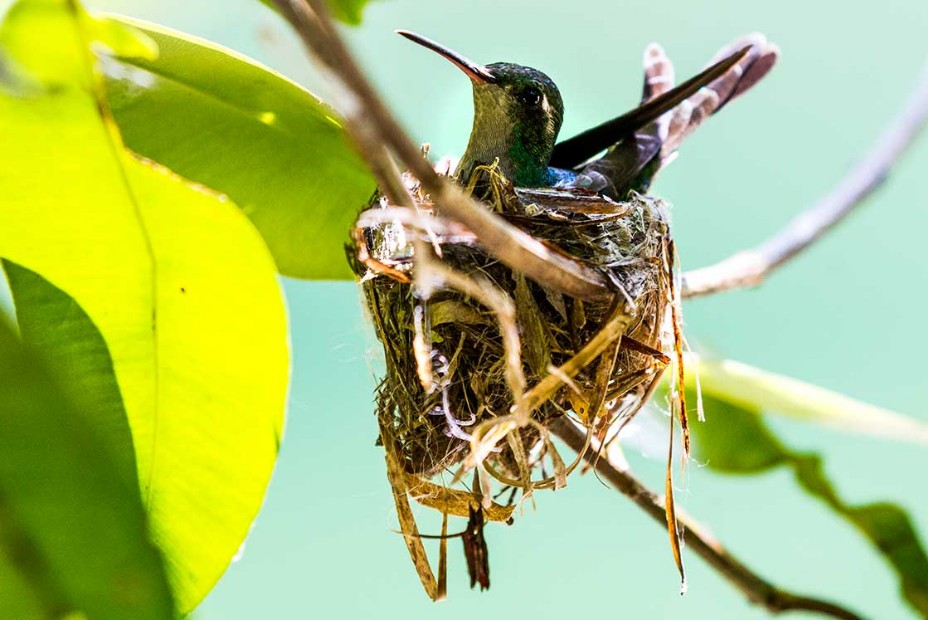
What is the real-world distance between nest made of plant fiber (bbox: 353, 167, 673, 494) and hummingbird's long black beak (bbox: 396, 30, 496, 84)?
0.65 metres

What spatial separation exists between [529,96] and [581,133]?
0.25m

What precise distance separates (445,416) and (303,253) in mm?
530

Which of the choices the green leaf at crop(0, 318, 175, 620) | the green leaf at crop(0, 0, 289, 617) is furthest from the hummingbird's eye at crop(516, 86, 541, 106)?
the green leaf at crop(0, 318, 175, 620)

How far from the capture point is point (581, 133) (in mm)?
3211

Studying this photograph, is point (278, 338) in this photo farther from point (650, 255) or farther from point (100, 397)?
point (650, 255)

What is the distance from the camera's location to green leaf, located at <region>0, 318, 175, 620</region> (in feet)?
2.91

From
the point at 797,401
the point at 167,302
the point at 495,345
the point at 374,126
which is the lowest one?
the point at 797,401

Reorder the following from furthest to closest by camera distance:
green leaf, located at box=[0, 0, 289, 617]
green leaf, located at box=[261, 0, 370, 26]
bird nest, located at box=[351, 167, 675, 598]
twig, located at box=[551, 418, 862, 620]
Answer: twig, located at box=[551, 418, 862, 620] → bird nest, located at box=[351, 167, 675, 598] → green leaf, located at box=[261, 0, 370, 26] → green leaf, located at box=[0, 0, 289, 617]

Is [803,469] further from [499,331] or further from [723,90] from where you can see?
[723,90]

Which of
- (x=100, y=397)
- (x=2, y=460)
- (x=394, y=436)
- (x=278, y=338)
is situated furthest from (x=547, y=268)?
(x=394, y=436)

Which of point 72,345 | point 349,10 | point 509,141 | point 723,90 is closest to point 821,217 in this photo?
point 723,90

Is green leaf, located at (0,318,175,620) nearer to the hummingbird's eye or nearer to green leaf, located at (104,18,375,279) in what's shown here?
green leaf, located at (104,18,375,279)

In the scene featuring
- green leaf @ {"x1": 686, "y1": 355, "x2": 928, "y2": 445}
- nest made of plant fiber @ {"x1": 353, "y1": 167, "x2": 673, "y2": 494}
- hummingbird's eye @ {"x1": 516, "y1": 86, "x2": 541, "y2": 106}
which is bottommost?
green leaf @ {"x1": 686, "y1": 355, "x2": 928, "y2": 445}

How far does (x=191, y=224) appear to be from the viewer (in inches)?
64.3
